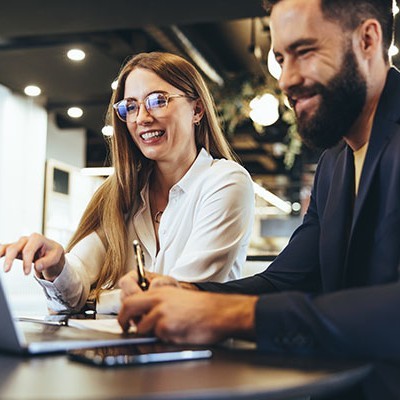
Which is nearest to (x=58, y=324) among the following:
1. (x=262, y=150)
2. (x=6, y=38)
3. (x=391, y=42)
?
(x=391, y=42)

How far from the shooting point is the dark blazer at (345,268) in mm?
907

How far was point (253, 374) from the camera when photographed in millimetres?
727

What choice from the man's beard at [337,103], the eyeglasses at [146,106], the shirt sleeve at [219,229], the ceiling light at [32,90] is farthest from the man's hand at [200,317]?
the ceiling light at [32,90]

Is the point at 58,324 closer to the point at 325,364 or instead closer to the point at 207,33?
the point at 325,364

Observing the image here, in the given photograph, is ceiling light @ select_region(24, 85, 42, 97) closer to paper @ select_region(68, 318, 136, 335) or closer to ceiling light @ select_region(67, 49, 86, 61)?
ceiling light @ select_region(67, 49, 86, 61)

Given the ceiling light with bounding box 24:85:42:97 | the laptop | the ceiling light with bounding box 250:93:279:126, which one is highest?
the ceiling light with bounding box 24:85:42:97

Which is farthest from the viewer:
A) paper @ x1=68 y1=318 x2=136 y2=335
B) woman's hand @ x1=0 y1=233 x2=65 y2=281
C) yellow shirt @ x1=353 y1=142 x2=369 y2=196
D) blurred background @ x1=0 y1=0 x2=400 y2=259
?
blurred background @ x1=0 y1=0 x2=400 y2=259

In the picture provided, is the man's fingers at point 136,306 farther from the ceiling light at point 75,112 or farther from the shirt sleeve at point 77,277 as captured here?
the ceiling light at point 75,112

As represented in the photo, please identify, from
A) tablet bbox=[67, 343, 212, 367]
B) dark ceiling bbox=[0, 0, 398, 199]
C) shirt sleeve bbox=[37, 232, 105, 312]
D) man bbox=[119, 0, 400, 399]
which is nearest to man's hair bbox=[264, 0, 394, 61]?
man bbox=[119, 0, 400, 399]

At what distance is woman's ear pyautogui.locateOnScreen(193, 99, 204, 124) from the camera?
2174mm

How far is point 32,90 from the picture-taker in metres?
6.92

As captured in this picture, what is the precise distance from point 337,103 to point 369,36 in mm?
163

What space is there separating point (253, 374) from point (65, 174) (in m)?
7.32

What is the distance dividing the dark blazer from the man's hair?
0.09 metres
